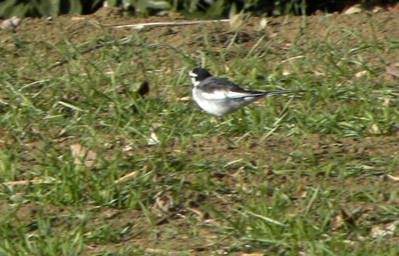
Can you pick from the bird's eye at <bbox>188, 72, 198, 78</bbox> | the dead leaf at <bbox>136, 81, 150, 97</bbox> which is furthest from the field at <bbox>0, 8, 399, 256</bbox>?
the bird's eye at <bbox>188, 72, 198, 78</bbox>

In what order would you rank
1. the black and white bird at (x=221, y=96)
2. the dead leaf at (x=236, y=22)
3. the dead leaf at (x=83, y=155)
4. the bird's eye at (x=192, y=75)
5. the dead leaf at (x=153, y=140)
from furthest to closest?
1. the dead leaf at (x=236, y=22)
2. the bird's eye at (x=192, y=75)
3. the black and white bird at (x=221, y=96)
4. the dead leaf at (x=153, y=140)
5. the dead leaf at (x=83, y=155)

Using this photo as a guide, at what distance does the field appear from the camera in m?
3.78

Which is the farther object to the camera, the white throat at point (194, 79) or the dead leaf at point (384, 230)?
the white throat at point (194, 79)

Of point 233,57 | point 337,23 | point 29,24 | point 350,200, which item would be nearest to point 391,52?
point 337,23

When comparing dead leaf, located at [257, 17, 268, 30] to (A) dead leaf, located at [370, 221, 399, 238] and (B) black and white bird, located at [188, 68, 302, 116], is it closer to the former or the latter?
(B) black and white bird, located at [188, 68, 302, 116]

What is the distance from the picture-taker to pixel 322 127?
4926 millimetres

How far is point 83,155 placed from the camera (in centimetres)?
458

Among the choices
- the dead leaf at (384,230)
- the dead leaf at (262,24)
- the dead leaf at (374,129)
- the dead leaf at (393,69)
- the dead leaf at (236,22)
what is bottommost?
the dead leaf at (384,230)

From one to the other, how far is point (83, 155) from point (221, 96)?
105 centimetres

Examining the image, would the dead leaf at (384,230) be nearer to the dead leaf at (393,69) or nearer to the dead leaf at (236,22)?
the dead leaf at (393,69)

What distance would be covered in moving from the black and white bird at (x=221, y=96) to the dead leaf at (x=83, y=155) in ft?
3.04

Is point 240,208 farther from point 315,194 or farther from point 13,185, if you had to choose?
point 13,185

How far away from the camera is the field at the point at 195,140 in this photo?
3775 mm

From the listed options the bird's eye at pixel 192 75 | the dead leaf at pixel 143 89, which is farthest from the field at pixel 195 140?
the bird's eye at pixel 192 75
